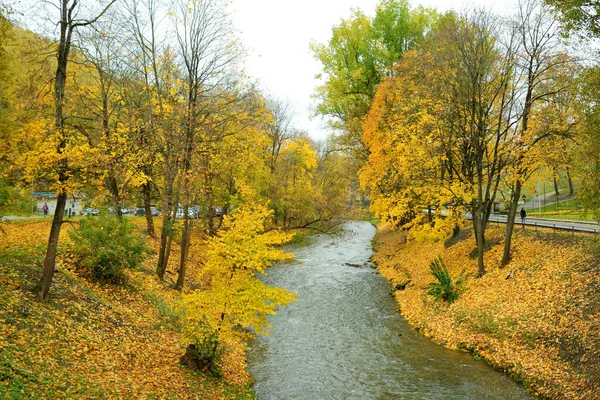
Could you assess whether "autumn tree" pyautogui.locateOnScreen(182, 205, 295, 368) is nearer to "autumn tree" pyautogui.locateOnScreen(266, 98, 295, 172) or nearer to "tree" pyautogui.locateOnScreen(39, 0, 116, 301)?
"tree" pyautogui.locateOnScreen(39, 0, 116, 301)

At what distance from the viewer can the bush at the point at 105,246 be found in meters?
13.7

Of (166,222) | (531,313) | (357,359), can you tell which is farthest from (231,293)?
(531,313)

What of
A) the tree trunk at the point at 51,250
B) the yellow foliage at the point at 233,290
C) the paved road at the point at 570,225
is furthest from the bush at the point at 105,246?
the paved road at the point at 570,225

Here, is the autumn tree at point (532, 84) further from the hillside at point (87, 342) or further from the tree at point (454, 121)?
the hillside at point (87, 342)

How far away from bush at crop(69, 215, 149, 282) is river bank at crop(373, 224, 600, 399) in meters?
12.1

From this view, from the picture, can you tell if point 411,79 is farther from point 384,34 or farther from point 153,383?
point 153,383

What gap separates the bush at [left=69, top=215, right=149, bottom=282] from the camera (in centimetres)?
1368

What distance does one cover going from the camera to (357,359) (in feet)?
46.0

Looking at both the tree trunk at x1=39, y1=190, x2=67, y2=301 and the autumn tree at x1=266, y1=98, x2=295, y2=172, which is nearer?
the tree trunk at x1=39, y1=190, x2=67, y2=301

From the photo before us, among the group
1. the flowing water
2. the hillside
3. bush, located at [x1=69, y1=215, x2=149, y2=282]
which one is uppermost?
bush, located at [x1=69, y1=215, x2=149, y2=282]

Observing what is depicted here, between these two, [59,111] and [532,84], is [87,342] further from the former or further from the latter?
[532,84]

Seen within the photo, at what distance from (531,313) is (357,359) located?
6.35 meters

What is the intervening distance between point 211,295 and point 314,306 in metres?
10.2

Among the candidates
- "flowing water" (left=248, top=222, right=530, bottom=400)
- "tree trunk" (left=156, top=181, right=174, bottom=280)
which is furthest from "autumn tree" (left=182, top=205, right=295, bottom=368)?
"tree trunk" (left=156, top=181, right=174, bottom=280)
